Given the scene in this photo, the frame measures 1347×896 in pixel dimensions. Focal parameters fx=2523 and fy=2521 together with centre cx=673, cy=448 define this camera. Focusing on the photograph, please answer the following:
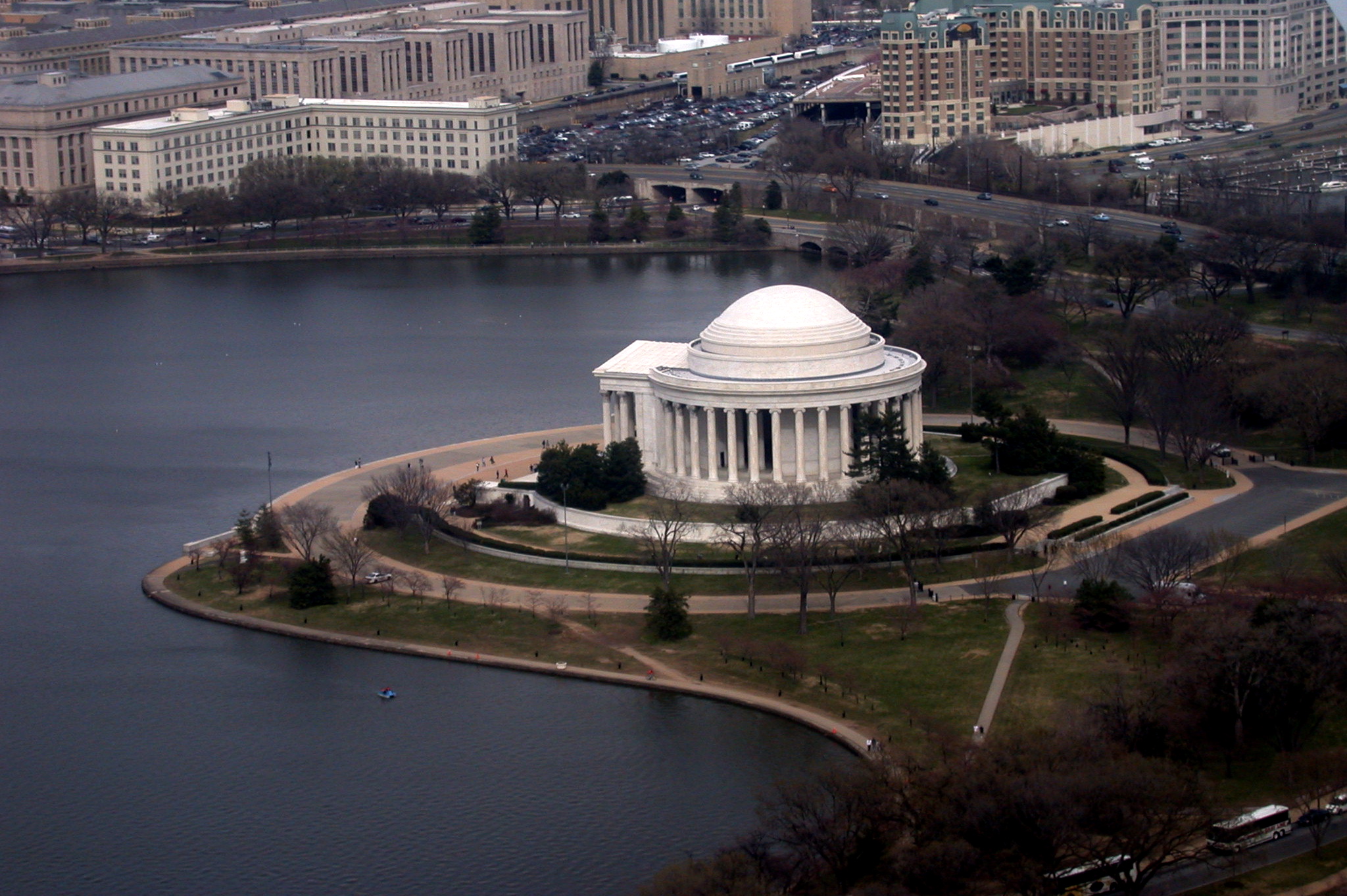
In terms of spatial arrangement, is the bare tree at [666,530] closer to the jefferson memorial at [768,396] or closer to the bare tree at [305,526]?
the jefferson memorial at [768,396]

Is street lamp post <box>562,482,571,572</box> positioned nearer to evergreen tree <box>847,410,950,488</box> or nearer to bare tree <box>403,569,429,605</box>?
bare tree <box>403,569,429,605</box>

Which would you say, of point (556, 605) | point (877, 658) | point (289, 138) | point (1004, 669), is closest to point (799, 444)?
point (556, 605)

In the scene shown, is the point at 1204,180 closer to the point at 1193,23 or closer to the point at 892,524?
the point at 1193,23

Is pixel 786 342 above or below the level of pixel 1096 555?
above

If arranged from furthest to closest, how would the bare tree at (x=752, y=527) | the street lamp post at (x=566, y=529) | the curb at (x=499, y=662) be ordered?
the street lamp post at (x=566, y=529)
the bare tree at (x=752, y=527)
the curb at (x=499, y=662)

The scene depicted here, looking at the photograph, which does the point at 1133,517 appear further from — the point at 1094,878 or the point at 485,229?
the point at 485,229

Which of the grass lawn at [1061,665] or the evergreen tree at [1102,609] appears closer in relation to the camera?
the grass lawn at [1061,665]

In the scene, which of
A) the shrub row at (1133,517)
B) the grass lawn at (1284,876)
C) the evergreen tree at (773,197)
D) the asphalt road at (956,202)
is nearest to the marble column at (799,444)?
the shrub row at (1133,517)
